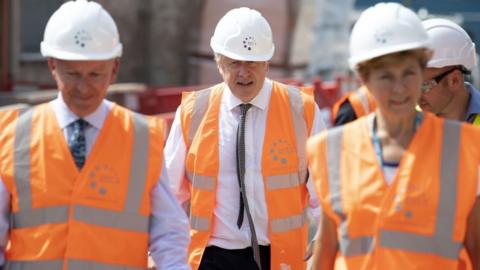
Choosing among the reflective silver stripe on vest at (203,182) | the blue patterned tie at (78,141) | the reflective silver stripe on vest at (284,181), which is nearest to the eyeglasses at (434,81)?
the reflective silver stripe on vest at (284,181)

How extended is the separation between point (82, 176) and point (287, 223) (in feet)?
5.56

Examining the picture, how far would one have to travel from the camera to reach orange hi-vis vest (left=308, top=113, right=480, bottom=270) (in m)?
3.39

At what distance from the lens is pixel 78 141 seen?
372cm

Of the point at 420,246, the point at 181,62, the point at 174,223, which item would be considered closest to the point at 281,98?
Result: the point at 174,223

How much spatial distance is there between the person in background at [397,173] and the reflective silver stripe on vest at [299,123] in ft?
5.12

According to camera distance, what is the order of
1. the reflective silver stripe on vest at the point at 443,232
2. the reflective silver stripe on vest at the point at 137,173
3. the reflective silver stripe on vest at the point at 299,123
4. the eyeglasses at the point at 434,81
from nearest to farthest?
the reflective silver stripe on vest at the point at 443,232, the reflective silver stripe on vest at the point at 137,173, the eyeglasses at the point at 434,81, the reflective silver stripe on vest at the point at 299,123

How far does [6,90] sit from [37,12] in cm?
301

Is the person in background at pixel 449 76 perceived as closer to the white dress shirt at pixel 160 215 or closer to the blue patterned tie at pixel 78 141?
the white dress shirt at pixel 160 215

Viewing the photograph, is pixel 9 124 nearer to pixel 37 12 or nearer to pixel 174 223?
pixel 174 223

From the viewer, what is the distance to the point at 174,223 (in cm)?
380

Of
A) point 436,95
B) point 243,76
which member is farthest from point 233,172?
point 436,95

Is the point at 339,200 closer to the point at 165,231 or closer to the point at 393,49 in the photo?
the point at 393,49

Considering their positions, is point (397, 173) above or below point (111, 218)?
above

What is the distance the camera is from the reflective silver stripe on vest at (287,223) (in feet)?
16.7
